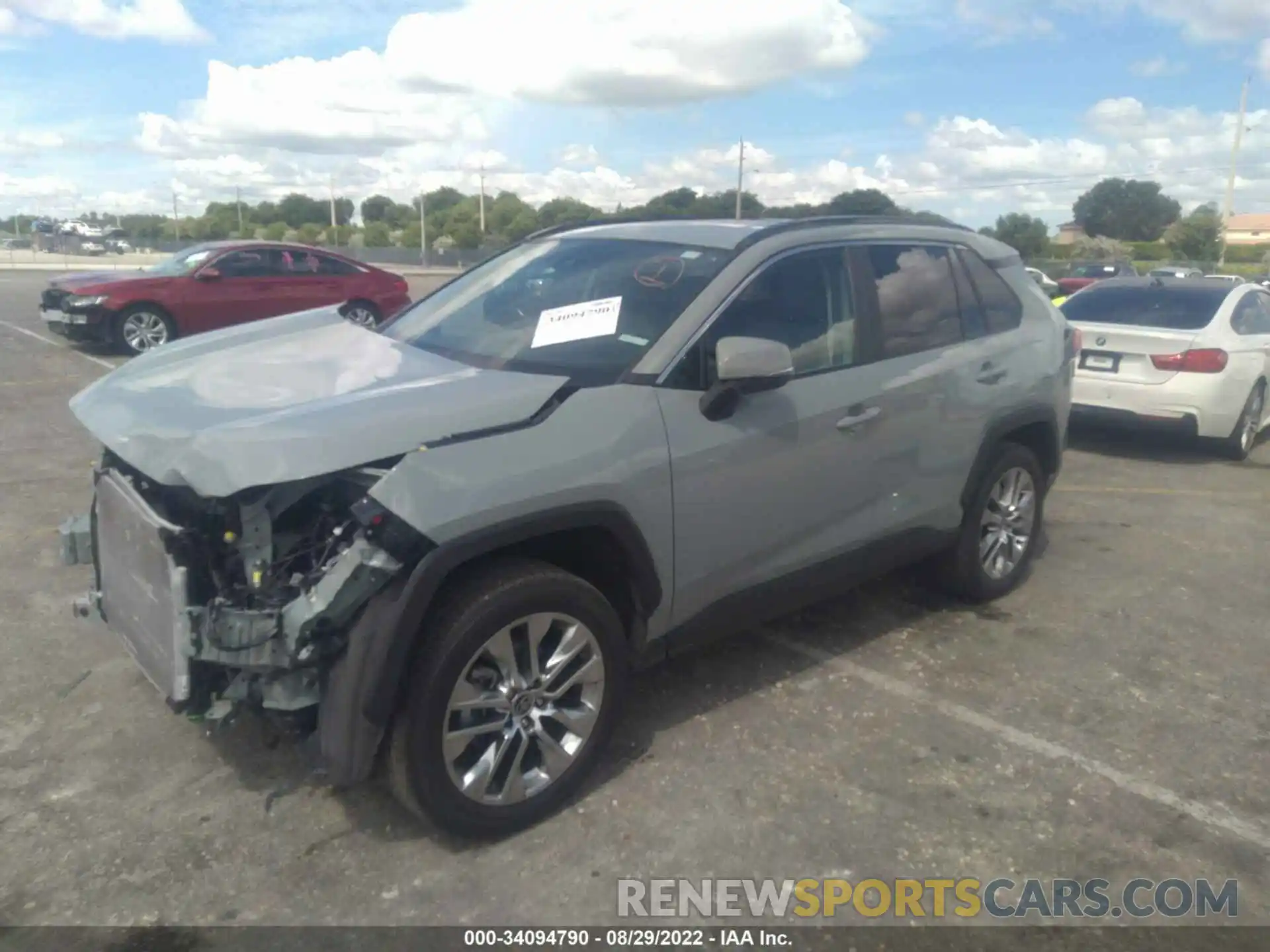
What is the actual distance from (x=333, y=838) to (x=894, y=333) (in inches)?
116

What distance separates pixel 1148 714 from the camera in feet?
13.5

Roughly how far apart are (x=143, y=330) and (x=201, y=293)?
0.89 metres

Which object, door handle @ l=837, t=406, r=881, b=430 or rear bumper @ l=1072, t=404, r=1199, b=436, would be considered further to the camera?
rear bumper @ l=1072, t=404, r=1199, b=436

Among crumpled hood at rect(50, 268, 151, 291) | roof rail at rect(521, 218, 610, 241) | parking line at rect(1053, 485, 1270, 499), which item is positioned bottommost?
parking line at rect(1053, 485, 1270, 499)

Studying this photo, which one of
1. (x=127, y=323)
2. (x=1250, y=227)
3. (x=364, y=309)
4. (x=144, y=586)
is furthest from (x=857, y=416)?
(x=1250, y=227)

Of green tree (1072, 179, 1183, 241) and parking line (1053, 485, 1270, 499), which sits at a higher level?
green tree (1072, 179, 1183, 241)

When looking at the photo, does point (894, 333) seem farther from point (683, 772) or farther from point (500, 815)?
point (500, 815)

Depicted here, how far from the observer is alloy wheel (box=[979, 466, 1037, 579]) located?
5.05 metres

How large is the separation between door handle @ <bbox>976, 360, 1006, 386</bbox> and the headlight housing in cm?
1179

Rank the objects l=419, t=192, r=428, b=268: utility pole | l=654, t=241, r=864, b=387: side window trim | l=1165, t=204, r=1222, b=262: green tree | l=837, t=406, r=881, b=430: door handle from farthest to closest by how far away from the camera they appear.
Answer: l=1165, t=204, r=1222, b=262: green tree, l=419, t=192, r=428, b=268: utility pole, l=837, t=406, r=881, b=430: door handle, l=654, t=241, r=864, b=387: side window trim

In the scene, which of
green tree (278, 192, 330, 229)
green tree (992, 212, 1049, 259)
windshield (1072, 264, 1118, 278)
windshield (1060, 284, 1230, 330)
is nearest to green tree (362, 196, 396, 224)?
green tree (278, 192, 330, 229)

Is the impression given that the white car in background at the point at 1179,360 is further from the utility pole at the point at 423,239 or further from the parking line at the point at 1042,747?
the utility pole at the point at 423,239

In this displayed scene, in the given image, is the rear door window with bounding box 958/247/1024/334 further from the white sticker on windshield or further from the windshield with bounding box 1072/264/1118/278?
the windshield with bounding box 1072/264/1118/278

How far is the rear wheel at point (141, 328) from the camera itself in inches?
517
